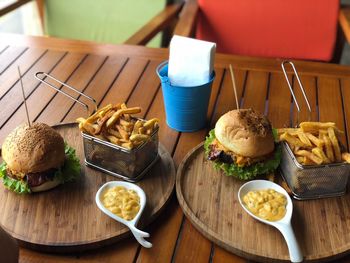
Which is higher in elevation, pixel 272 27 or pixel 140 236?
pixel 140 236

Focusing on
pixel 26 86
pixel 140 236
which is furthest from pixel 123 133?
pixel 26 86

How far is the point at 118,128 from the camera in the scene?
1093 millimetres

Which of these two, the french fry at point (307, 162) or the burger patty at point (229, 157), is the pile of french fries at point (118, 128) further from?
the french fry at point (307, 162)

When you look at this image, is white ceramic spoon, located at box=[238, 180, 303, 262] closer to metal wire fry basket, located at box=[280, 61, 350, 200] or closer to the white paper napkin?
metal wire fry basket, located at box=[280, 61, 350, 200]

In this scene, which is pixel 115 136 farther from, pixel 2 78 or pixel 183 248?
pixel 2 78

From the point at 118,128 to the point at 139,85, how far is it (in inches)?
22.4

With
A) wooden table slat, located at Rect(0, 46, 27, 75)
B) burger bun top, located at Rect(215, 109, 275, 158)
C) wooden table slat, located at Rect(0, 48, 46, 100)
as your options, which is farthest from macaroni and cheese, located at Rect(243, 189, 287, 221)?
wooden table slat, located at Rect(0, 46, 27, 75)

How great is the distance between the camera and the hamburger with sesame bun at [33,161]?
1.03 m

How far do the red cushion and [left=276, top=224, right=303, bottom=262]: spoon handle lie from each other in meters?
1.70

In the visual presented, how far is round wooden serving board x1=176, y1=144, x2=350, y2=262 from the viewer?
92 cm

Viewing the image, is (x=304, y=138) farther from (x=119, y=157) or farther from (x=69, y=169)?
(x=69, y=169)

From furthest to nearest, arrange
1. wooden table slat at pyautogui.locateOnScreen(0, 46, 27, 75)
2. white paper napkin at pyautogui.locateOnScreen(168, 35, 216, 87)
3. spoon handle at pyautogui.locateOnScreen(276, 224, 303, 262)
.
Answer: wooden table slat at pyautogui.locateOnScreen(0, 46, 27, 75) < white paper napkin at pyautogui.locateOnScreen(168, 35, 216, 87) < spoon handle at pyautogui.locateOnScreen(276, 224, 303, 262)

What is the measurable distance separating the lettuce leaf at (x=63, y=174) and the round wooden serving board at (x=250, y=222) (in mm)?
285

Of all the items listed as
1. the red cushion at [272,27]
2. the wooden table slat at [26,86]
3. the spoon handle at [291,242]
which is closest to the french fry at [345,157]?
the spoon handle at [291,242]
